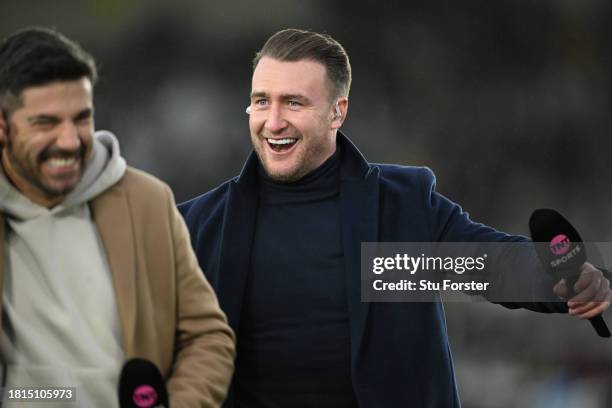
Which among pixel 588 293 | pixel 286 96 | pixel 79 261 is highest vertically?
pixel 286 96

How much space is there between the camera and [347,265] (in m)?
2.44

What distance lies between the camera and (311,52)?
2.55 metres

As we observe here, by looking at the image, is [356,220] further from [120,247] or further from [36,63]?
[36,63]

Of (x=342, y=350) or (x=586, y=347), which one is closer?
(x=342, y=350)

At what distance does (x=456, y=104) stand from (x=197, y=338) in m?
3.10

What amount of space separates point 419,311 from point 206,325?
799 mm

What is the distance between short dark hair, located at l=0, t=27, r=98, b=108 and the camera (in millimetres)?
1696

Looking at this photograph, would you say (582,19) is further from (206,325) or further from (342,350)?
(206,325)

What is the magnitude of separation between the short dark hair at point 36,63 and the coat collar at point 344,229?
0.79 m

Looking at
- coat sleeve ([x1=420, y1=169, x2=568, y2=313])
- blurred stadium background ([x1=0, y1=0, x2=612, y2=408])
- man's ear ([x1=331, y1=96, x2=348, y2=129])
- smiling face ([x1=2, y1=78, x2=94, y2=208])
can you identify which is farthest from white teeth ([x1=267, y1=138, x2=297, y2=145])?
blurred stadium background ([x1=0, y1=0, x2=612, y2=408])

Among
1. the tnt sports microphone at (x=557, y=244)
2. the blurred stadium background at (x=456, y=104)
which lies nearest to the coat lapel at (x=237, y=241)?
the tnt sports microphone at (x=557, y=244)

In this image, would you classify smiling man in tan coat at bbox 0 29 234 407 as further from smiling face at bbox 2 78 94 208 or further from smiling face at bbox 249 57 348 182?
smiling face at bbox 249 57 348 182

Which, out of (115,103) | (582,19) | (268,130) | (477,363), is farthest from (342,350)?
(582,19)

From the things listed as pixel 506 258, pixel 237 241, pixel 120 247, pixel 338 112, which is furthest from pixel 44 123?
pixel 506 258
